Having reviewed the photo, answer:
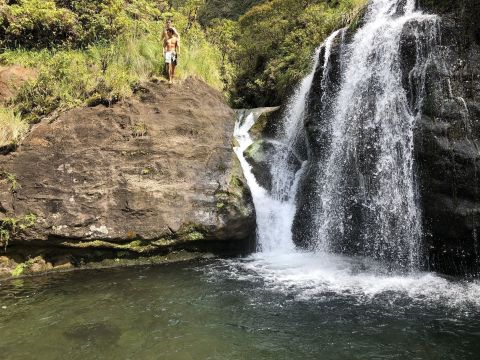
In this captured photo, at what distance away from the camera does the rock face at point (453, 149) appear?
856 cm

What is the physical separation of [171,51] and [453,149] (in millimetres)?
7187

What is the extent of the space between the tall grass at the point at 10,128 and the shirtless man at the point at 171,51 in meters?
3.71

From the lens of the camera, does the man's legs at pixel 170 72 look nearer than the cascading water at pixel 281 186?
Yes

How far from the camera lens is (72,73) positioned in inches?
404

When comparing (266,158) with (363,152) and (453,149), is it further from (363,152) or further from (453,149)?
(453,149)

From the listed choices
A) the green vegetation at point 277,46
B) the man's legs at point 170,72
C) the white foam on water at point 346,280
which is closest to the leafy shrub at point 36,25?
the man's legs at point 170,72

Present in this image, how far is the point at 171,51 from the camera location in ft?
35.0

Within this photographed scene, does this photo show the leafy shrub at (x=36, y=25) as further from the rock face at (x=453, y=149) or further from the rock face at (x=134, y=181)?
the rock face at (x=453, y=149)

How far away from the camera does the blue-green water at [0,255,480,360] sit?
5402 millimetres

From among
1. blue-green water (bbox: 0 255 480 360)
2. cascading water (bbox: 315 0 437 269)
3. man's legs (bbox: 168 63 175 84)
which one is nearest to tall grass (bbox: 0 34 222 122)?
→ man's legs (bbox: 168 63 175 84)

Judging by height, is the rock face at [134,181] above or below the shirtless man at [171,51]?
below

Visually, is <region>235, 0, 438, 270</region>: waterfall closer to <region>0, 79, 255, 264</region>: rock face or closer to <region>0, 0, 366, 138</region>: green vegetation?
<region>0, 79, 255, 264</region>: rock face

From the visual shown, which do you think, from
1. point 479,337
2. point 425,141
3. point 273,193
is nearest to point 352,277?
point 479,337

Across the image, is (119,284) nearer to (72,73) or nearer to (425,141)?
(72,73)
